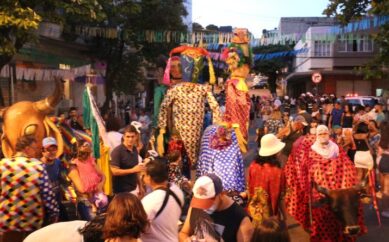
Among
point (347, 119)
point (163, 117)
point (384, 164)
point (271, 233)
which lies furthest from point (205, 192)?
point (347, 119)

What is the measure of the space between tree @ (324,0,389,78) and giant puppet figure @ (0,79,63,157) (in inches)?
405

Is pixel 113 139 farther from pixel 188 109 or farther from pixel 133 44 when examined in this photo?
pixel 133 44

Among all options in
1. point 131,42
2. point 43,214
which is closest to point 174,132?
point 43,214

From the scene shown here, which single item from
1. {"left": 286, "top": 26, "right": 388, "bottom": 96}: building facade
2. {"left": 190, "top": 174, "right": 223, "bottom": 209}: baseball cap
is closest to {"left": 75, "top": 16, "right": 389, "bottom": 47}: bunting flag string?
{"left": 190, "top": 174, "right": 223, "bottom": 209}: baseball cap

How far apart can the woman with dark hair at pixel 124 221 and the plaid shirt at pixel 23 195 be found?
5.44 ft

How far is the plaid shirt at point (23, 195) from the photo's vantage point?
528 centimetres

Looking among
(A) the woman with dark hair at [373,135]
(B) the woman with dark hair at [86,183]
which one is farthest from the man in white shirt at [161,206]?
(A) the woman with dark hair at [373,135]

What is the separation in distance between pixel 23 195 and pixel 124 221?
182cm

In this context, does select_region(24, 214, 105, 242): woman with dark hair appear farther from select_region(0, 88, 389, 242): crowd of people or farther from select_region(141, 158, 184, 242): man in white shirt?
select_region(141, 158, 184, 242): man in white shirt

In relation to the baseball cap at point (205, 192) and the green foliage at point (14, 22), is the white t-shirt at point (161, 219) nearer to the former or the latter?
the baseball cap at point (205, 192)

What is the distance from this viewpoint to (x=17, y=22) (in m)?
12.4

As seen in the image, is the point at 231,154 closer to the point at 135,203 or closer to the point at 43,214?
the point at 43,214

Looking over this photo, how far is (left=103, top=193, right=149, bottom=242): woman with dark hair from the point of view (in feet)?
12.5

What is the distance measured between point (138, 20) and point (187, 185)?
19171mm
